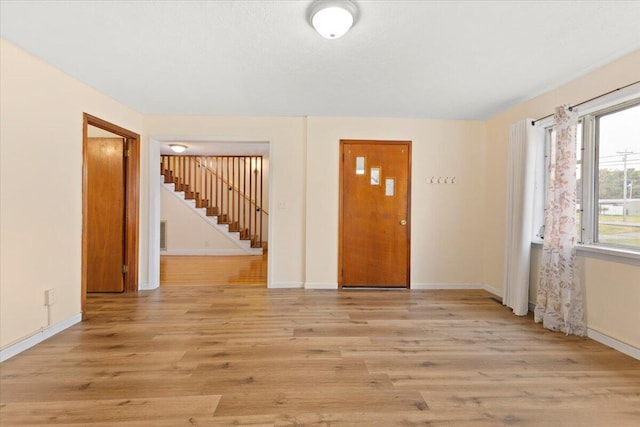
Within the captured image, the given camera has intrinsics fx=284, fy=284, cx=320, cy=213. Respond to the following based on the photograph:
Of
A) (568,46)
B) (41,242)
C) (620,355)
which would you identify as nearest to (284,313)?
(41,242)

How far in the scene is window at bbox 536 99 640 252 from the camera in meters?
2.46

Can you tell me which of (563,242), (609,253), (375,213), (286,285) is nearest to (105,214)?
(286,285)

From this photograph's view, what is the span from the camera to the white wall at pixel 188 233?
7.14 m

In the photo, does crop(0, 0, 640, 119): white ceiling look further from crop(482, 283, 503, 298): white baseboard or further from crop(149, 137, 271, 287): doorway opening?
crop(149, 137, 271, 287): doorway opening

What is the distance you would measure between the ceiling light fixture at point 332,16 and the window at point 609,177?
2.57 m

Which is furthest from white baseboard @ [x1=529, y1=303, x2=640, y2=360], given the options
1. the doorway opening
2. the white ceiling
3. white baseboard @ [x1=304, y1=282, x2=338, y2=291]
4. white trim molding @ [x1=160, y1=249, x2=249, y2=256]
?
white trim molding @ [x1=160, y1=249, x2=249, y2=256]

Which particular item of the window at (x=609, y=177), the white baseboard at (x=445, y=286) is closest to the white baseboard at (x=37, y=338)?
the white baseboard at (x=445, y=286)

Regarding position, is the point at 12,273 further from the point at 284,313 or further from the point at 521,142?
the point at 521,142

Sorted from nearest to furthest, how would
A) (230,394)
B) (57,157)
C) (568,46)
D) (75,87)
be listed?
(230,394) < (568,46) < (57,157) < (75,87)

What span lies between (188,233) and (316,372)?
241 inches

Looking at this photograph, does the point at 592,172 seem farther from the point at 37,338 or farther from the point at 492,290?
the point at 37,338

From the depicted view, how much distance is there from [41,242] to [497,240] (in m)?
5.11

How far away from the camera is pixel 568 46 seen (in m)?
2.22

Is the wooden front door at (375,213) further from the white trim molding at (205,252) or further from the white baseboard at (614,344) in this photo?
the white trim molding at (205,252)
